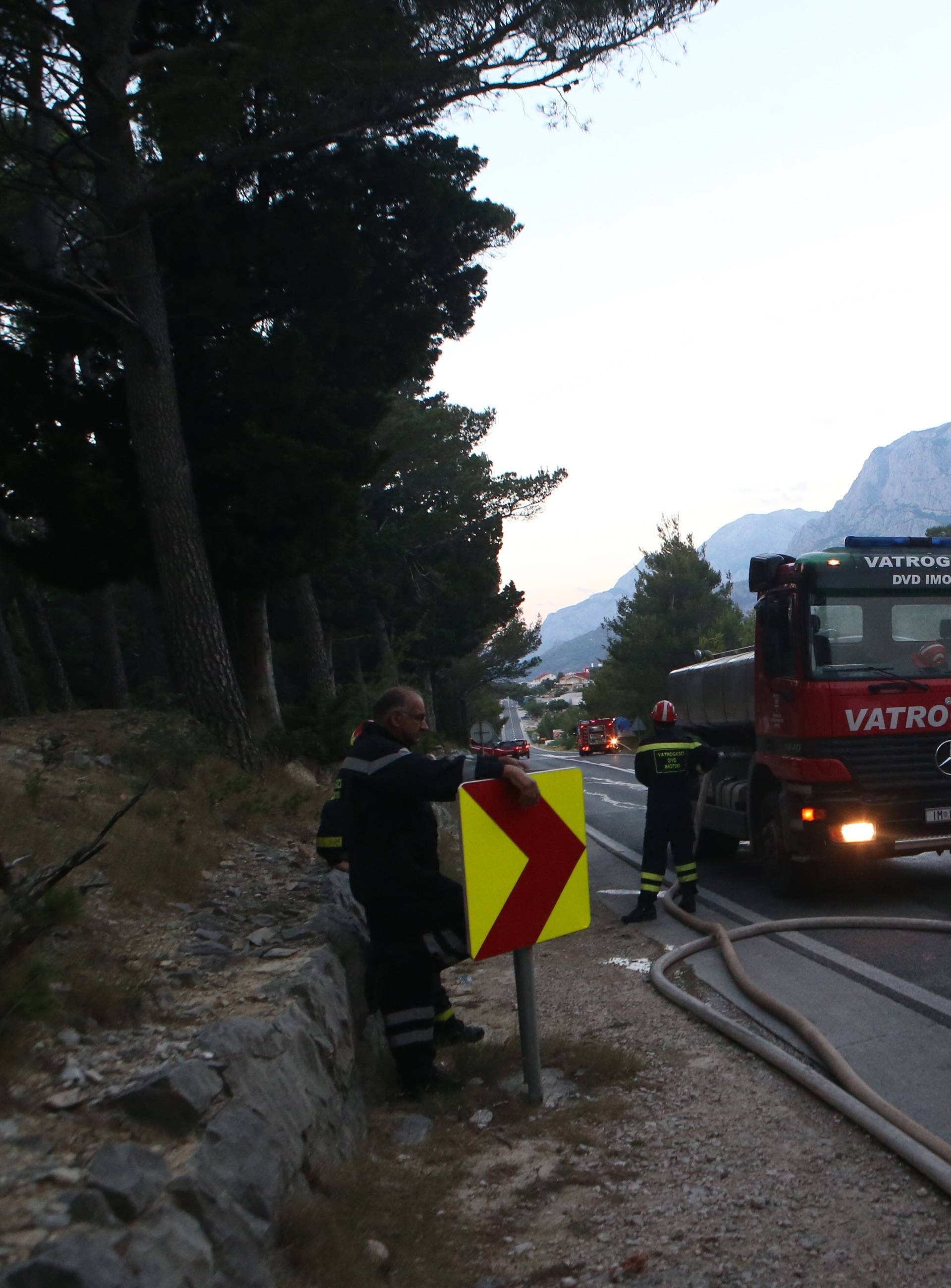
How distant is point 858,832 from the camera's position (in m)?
9.06

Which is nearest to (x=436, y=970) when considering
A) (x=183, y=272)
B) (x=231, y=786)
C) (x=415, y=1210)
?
(x=415, y=1210)

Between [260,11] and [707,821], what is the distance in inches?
373

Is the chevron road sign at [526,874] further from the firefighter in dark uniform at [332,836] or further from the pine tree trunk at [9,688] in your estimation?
the pine tree trunk at [9,688]

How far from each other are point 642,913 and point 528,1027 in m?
4.83

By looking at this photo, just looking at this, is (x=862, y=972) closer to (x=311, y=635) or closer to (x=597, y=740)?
(x=311, y=635)

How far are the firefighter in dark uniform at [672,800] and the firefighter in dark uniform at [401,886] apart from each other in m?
4.89

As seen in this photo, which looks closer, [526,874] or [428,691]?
[526,874]

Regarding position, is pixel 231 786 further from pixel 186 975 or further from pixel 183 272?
pixel 183 272

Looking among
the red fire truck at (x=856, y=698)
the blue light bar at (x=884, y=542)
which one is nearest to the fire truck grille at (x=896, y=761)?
the red fire truck at (x=856, y=698)

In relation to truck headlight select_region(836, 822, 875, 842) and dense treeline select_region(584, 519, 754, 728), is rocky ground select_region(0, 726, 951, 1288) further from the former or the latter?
dense treeline select_region(584, 519, 754, 728)

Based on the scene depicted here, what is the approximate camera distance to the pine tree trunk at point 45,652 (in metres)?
19.1

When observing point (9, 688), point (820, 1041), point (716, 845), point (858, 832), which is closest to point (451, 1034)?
point (820, 1041)

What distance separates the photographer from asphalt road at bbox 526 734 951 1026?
22.7ft

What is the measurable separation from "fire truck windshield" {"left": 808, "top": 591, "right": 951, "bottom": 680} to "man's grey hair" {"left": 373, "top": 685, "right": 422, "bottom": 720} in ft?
16.8
